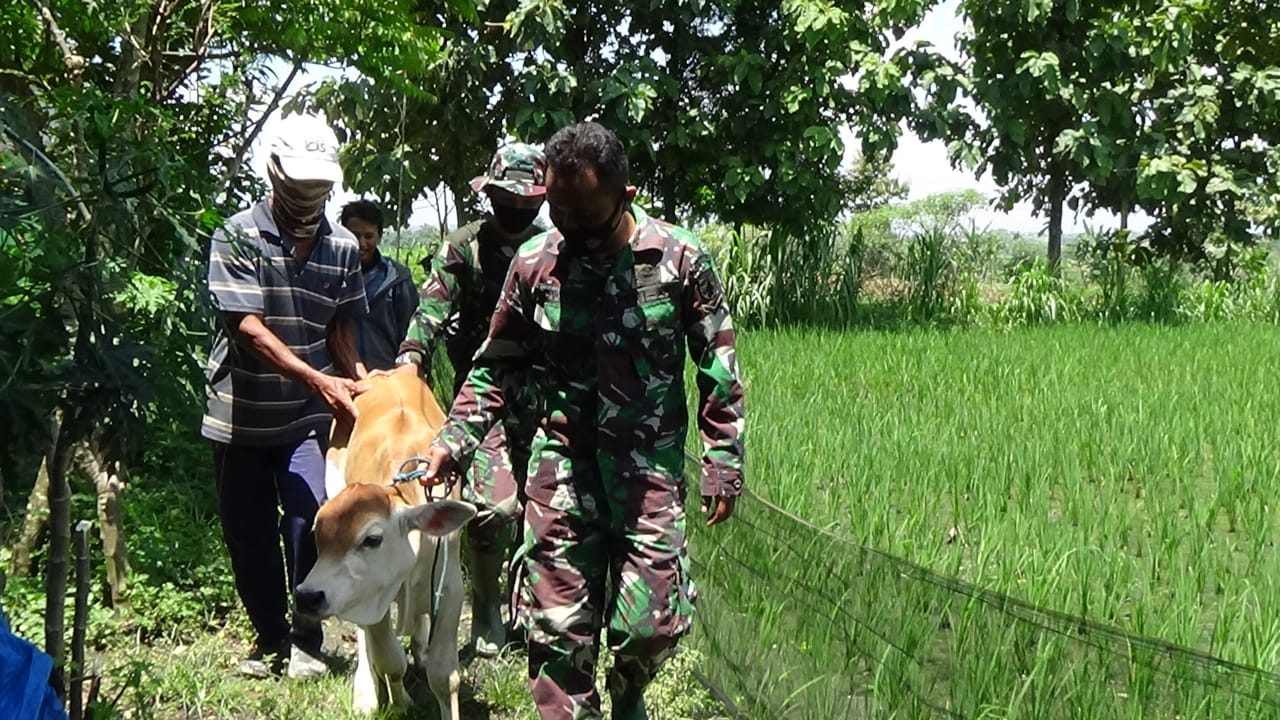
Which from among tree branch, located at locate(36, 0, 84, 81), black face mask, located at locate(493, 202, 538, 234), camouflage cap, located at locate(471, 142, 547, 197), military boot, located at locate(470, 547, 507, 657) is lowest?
military boot, located at locate(470, 547, 507, 657)

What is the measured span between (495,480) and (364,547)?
0.72 m

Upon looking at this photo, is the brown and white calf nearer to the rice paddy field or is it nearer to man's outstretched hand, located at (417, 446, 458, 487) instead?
man's outstretched hand, located at (417, 446, 458, 487)

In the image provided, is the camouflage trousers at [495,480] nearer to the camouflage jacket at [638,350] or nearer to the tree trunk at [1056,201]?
the camouflage jacket at [638,350]

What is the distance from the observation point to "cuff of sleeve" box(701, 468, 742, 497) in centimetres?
312

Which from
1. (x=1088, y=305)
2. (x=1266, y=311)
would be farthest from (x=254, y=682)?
(x=1266, y=311)

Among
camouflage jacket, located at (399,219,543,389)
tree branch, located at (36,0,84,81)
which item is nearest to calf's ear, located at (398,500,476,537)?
camouflage jacket, located at (399,219,543,389)

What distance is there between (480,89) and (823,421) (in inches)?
325

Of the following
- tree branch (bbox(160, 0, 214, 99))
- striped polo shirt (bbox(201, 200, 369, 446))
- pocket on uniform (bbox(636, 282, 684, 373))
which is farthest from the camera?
tree branch (bbox(160, 0, 214, 99))

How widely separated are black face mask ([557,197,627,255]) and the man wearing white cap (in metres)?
1.27

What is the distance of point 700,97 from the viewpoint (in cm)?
1512

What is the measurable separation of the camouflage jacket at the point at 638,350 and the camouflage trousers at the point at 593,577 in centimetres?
8

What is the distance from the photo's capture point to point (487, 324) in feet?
14.4

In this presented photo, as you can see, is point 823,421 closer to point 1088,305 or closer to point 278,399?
point 278,399

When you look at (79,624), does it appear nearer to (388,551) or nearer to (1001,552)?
(388,551)
